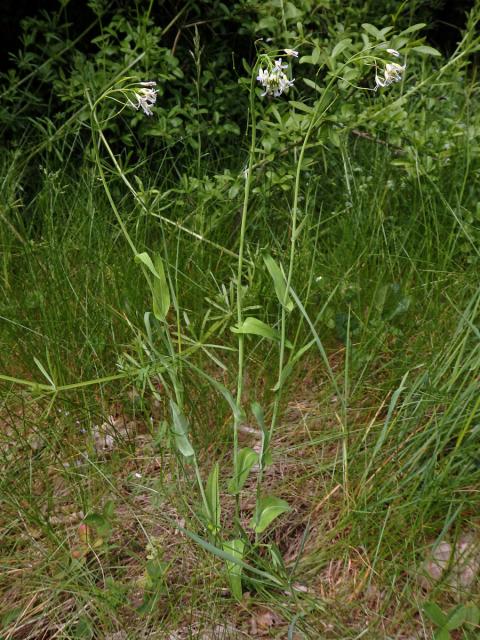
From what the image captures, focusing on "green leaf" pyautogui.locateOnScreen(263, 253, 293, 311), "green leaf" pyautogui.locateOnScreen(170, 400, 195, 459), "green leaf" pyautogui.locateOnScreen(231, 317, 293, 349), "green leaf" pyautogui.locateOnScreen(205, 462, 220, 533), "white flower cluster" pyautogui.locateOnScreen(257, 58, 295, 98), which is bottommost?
"green leaf" pyautogui.locateOnScreen(205, 462, 220, 533)

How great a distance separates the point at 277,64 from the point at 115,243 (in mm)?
896

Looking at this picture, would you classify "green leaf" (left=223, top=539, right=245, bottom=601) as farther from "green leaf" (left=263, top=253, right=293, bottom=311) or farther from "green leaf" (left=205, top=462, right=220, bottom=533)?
"green leaf" (left=263, top=253, right=293, bottom=311)

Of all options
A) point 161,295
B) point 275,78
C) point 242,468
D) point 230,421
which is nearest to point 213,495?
point 242,468

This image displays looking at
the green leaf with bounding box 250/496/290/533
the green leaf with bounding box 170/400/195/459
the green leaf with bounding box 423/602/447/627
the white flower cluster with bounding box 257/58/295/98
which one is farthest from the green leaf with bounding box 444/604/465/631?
the white flower cluster with bounding box 257/58/295/98

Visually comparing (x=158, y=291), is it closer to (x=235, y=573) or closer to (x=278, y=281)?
(x=278, y=281)

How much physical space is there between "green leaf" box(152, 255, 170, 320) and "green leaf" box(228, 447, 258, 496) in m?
0.34

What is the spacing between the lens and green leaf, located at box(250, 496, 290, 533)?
1.65m

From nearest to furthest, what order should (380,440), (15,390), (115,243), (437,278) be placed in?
(380,440) → (15,390) → (437,278) → (115,243)

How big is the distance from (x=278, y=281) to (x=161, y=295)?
257 mm

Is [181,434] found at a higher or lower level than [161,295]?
lower

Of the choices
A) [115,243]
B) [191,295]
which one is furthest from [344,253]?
[115,243]

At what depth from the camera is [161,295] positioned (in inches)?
72.1

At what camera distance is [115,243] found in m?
2.46

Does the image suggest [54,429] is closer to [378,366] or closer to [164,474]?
[164,474]
